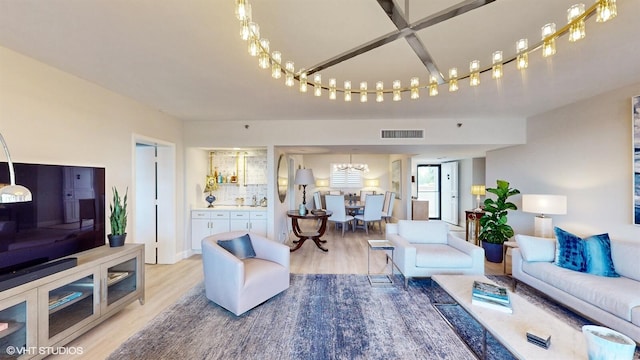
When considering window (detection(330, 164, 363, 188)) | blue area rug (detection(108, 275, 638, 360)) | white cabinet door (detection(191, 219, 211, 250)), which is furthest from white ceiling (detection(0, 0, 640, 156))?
window (detection(330, 164, 363, 188))

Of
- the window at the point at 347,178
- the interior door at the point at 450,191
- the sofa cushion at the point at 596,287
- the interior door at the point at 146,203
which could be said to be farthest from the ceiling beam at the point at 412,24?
the interior door at the point at 450,191

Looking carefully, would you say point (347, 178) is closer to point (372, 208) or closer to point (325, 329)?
point (372, 208)

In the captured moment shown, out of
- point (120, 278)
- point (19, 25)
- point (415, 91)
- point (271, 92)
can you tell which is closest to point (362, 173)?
point (271, 92)

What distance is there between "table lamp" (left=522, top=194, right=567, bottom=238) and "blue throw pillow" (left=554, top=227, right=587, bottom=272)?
698 millimetres

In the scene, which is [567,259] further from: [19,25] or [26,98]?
[26,98]

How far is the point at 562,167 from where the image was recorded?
11.7 ft

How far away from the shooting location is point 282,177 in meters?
5.31

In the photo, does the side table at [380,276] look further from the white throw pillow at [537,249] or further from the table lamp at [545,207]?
the table lamp at [545,207]

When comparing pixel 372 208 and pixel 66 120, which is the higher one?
pixel 66 120

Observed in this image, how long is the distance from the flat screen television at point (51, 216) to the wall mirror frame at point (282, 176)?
9.36ft

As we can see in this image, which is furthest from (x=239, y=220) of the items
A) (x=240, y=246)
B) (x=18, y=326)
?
(x=18, y=326)

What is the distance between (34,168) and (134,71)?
3.87ft

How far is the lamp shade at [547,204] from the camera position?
3.22 metres

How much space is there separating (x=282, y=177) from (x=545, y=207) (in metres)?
4.36
